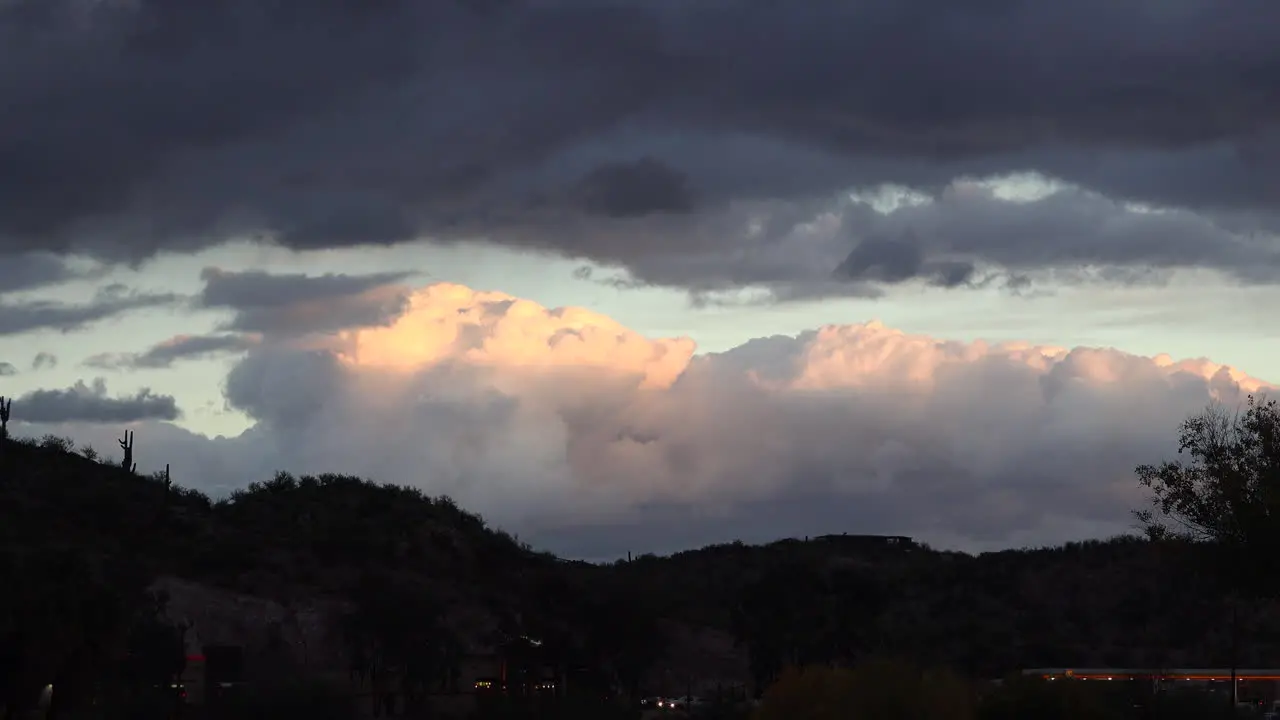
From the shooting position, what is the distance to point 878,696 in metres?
36.2

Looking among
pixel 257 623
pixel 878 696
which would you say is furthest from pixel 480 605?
pixel 878 696

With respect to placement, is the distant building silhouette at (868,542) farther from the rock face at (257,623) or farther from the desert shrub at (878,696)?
the desert shrub at (878,696)

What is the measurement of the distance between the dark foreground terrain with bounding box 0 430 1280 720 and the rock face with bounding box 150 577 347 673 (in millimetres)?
185

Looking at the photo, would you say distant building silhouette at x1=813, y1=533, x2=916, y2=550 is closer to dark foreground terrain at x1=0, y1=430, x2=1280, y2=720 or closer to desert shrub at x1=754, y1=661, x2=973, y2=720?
dark foreground terrain at x1=0, y1=430, x2=1280, y2=720

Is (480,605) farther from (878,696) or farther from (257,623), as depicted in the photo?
(878,696)

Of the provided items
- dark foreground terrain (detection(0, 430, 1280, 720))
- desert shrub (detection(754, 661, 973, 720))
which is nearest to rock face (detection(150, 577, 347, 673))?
dark foreground terrain (detection(0, 430, 1280, 720))

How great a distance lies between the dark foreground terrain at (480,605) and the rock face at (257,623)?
0.61ft

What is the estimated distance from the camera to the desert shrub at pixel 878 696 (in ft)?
117

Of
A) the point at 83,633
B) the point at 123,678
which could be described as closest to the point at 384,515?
the point at 123,678

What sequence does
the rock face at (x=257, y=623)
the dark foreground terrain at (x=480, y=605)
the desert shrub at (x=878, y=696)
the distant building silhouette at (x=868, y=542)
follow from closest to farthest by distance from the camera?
the desert shrub at (x=878, y=696), the dark foreground terrain at (x=480, y=605), the rock face at (x=257, y=623), the distant building silhouette at (x=868, y=542)

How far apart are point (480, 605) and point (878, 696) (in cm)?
8168

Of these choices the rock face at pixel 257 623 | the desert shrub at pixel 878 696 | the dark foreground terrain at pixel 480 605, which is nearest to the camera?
the desert shrub at pixel 878 696

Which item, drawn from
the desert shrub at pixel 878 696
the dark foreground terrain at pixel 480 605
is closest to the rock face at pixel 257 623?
the dark foreground terrain at pixel 480 605

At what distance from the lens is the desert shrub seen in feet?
117
